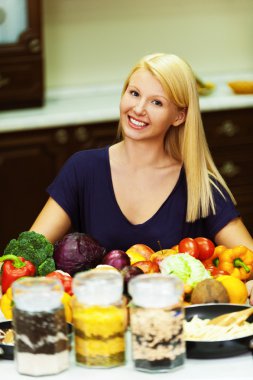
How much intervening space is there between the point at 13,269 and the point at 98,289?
64 centimetres

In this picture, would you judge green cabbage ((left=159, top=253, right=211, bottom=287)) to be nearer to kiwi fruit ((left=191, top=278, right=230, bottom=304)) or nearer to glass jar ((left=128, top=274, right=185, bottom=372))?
kiwi fruit ((left=191, top=278, right=230, bottom=304))

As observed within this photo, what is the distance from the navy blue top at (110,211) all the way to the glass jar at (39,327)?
1.08m

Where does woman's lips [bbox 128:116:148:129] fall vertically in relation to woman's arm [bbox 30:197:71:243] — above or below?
above

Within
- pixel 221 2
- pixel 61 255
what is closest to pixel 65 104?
pixel 221 2

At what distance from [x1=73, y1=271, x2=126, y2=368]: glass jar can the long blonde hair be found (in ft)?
3.50

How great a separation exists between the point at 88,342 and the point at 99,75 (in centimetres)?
362

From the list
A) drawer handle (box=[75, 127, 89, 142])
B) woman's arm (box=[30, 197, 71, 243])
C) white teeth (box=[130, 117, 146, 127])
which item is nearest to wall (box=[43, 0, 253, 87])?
drawer handle (box=[75, 127, 89, 142])

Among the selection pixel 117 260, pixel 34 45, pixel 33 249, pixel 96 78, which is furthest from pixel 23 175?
pixel 117 260

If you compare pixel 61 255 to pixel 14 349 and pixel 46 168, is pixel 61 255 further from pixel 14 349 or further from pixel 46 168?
pixel 46 168

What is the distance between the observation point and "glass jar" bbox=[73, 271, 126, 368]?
2.11m

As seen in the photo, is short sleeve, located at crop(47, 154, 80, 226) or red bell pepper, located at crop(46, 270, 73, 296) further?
short sleeve, located at crop(47, 154, 80, 226)

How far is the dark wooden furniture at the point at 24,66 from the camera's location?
4945mm

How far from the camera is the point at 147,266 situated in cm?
271

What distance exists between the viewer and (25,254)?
9.09 feet
